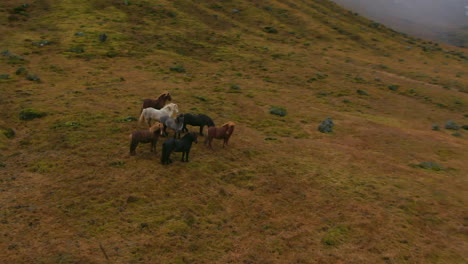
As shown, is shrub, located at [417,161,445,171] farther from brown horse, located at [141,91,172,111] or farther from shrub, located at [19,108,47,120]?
shrub, located at [19,108,47,120]

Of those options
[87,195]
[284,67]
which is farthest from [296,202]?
[284,67]

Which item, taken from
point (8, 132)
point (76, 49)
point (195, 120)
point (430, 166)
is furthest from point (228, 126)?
point (76, 49)

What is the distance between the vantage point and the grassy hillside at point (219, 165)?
38.1 ft

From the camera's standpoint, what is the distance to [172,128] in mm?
17562

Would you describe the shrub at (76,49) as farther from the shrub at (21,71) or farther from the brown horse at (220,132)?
the brown horse at (220,132)

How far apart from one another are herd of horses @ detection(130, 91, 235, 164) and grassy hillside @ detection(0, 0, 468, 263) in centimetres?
75

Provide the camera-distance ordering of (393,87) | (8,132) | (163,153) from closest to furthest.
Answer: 1. (163,153)
2. (8,132)
3. (393,87)

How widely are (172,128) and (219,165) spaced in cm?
331

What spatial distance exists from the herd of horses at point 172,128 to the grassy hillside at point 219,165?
747mm

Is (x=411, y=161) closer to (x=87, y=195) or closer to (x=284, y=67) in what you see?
(x=87, y=195)

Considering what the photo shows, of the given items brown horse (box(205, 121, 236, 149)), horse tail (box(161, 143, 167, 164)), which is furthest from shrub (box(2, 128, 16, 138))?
brown horse (box(205, 121, 236, 149))

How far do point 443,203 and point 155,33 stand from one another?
150ft

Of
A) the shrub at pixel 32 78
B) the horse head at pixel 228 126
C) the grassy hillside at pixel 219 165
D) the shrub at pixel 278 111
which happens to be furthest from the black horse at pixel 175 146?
the shrub at pixel 32 78

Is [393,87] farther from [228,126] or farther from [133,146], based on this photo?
[133,146]
